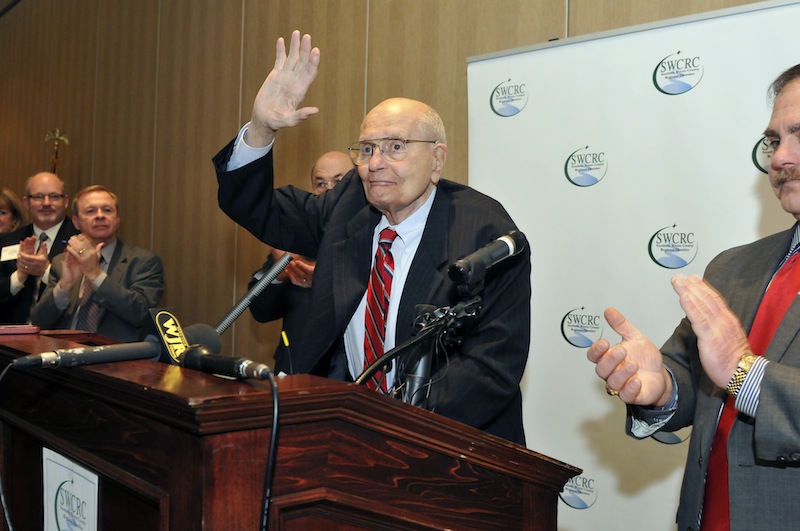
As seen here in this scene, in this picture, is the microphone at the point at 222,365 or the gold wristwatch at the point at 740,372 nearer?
the microphone at the point at 222,365

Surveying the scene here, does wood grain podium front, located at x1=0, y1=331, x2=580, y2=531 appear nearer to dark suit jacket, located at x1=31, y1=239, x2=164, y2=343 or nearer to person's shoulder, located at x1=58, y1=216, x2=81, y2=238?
dark suit jacket, located at x1=31, y1=239, x2=164, y2=343

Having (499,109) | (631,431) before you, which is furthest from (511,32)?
(631,431)

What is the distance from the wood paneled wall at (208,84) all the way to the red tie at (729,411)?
1.53 m

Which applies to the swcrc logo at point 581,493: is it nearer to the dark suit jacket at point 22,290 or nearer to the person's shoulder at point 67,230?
the dark suit jacket at point 22,290

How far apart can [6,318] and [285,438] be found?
14.2 ft

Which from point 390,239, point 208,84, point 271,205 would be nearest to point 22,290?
point 208,84

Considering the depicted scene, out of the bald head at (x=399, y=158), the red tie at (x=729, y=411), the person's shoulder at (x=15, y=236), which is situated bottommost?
the red tie at (x=729, y=411)

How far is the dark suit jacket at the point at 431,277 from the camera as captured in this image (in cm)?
194

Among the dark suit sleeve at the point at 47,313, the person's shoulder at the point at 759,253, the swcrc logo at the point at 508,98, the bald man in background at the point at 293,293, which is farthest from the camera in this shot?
the dark suit sleeve at the point at 47,313

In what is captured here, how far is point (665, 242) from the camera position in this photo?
2732 millimetres

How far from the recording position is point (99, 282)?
152 inches

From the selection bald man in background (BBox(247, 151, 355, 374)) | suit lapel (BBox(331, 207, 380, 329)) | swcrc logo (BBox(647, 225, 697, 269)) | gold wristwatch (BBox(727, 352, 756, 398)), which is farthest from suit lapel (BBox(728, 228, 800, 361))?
bald man in background (BBox(247, 151, 355, 374))

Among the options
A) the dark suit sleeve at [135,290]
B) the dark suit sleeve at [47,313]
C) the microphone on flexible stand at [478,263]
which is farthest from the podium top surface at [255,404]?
the dark suit sleeve at [47,313]

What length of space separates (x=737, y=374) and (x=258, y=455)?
0.99 m
